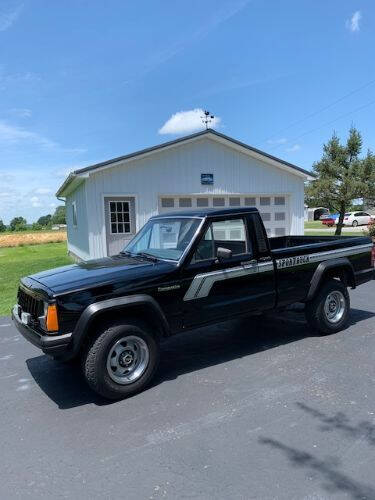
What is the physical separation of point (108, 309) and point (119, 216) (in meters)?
10.8

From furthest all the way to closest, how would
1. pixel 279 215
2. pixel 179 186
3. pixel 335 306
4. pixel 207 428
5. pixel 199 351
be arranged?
pixel 279 215 → pixel 179 186 → pixel 335 306 → pixel 199 351 → pixel 207 428

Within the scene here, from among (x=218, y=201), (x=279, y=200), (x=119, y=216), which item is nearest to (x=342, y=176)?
(x=279, y=200)

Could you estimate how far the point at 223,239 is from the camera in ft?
18.0

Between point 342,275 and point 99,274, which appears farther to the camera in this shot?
point 342,275

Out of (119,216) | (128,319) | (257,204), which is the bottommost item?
(128,319)

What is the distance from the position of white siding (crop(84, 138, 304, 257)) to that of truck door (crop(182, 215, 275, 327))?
31.4 ft

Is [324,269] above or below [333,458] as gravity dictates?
above

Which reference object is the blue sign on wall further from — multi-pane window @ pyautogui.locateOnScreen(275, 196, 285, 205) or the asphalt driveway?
the asphalt driveway

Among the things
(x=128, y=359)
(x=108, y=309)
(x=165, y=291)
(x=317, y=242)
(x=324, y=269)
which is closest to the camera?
(x=108, y=309)

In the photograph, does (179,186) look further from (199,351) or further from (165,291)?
(165,291)

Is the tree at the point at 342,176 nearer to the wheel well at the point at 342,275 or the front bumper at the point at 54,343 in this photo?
the wheel well at the point at 342,275

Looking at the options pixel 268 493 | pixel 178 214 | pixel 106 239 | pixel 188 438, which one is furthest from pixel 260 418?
pixel 106 239

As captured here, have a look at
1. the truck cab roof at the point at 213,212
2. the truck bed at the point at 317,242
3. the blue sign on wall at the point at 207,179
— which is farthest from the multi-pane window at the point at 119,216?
the truck cab roof at the point at 213,212

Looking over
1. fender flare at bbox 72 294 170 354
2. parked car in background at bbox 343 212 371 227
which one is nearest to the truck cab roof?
fender flare at bbox 72 294 170 354
